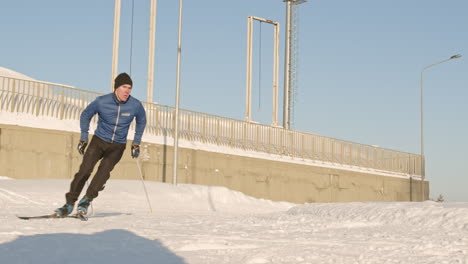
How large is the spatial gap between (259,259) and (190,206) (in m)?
12.4

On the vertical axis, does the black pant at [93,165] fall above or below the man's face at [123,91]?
below

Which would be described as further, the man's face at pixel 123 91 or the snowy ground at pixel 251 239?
the man's face at pixel 123 91

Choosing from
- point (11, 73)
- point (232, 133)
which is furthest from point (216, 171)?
point (11, 73)

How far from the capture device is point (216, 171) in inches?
1100

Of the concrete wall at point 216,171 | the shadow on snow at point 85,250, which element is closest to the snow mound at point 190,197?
the concrete wall at point 216,171

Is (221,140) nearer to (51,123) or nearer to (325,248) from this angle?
(51,123)

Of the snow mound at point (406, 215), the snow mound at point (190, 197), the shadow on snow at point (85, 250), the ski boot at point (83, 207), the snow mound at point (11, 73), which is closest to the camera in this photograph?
the shadow on snow at point (85, 250)

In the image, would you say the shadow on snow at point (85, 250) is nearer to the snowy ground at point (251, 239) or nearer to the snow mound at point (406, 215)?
the snowy ground at point (251, 239)

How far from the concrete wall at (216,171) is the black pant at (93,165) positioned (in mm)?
13490

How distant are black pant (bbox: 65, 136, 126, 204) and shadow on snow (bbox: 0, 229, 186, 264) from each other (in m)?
2.23

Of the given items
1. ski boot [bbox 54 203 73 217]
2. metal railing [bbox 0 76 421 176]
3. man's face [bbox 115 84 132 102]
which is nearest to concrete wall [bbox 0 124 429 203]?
metal railing [bbox 0 76 421 176]

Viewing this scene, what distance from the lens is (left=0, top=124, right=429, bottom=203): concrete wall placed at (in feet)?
71.7

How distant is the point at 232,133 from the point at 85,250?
939 inches

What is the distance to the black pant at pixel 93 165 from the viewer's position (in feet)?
29.3
